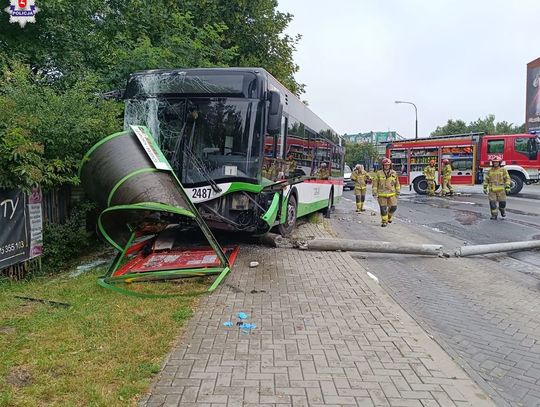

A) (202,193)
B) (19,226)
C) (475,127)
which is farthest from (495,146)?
(475,127)

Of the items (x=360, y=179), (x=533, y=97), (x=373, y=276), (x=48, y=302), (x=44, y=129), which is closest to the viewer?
(x=48, y=302)

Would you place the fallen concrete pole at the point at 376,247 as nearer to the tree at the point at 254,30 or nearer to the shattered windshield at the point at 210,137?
the shattered windshield at the point at 210,137

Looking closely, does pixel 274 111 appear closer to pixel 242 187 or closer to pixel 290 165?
pixel 242 187

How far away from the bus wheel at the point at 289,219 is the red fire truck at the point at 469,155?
1766cm

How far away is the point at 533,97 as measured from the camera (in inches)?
2030

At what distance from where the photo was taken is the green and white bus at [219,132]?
772 centimetres

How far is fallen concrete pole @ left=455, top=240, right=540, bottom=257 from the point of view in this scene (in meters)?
8.83

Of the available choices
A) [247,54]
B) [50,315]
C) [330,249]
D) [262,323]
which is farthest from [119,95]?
[247,54]

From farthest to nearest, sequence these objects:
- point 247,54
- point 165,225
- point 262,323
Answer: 1. point 247,54
2. point 165,225
3. point 262,323

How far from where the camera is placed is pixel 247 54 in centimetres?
1998

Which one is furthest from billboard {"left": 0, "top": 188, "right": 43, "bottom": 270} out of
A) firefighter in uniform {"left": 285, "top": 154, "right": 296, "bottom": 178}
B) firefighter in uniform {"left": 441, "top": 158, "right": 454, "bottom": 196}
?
firefighter in uniform {"left": 441, "top": 158, "right": 454, "bottom": 196}

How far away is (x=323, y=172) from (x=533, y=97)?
47.0 meters

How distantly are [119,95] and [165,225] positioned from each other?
9.88 ft

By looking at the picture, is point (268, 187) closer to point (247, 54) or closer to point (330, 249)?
point (330, 249)
